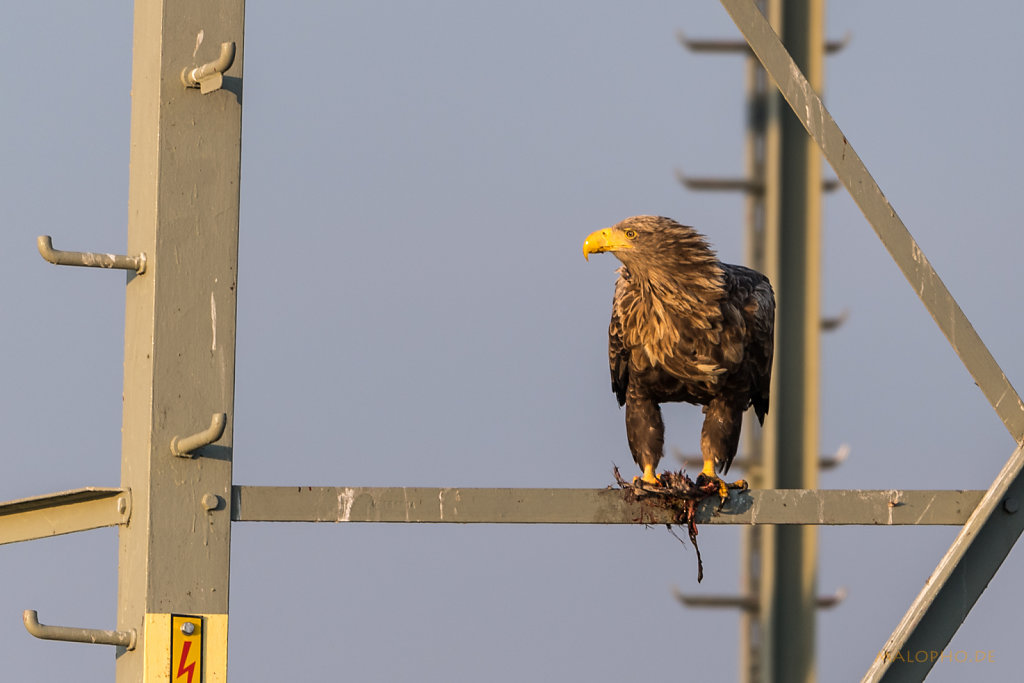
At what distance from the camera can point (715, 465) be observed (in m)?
6.12

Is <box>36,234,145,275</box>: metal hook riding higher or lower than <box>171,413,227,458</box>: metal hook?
Answer: higher

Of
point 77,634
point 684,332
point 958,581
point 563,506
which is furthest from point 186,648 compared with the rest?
point 684,332

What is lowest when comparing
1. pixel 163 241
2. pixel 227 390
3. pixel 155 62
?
pixel 227 390

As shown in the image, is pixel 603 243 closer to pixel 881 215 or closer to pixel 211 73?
pixel 881 215

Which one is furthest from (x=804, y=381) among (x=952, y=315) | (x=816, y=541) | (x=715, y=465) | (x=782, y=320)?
(x=952, y=315)

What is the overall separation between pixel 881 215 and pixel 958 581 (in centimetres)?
103

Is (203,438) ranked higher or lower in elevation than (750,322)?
lower

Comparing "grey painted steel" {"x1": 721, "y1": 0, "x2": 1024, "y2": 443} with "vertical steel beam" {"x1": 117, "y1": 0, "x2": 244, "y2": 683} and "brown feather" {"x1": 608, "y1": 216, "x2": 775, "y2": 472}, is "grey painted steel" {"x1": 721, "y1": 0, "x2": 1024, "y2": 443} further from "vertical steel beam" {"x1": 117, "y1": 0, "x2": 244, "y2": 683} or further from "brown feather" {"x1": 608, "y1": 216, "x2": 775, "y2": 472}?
"vertical steel beam" {"x1": 117, "y1": 0, "x2": 244, "y2": 683}

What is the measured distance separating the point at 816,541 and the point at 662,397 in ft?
15.0

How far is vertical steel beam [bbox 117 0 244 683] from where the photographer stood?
355 centimetres

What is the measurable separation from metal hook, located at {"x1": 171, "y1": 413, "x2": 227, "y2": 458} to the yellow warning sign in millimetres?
363

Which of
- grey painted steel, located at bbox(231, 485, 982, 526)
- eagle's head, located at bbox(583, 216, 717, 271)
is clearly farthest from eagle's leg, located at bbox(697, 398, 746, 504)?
grey painted steel, located at bbox(231, 485, 982, 526)

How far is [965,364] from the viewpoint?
179 inches

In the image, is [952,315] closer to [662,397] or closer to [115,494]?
[662,397]
